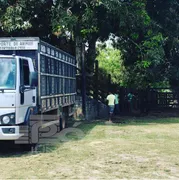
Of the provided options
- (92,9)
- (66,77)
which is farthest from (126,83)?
(66,77)

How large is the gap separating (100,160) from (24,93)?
2.45m

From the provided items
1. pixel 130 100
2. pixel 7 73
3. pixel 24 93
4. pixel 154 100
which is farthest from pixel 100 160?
pixel 154 100

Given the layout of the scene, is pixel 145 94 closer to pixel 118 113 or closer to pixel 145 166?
pixel 118 113

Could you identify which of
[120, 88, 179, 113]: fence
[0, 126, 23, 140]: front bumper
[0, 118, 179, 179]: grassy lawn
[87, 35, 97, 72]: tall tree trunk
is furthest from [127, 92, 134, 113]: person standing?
[0, 126, 23, 140]: front bumper

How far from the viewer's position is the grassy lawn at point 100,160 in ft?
23.4

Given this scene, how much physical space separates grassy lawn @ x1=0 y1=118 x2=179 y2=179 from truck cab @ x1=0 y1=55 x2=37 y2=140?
2.54 feet

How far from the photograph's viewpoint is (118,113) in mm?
23406

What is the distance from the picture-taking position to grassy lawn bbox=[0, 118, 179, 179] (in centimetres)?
712

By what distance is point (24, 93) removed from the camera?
9000mm

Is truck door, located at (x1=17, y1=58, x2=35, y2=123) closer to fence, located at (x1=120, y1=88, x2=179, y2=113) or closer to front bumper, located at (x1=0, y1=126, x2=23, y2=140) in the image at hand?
front bumper, located at (x1=0, y1=126, x2=23, y2=140)

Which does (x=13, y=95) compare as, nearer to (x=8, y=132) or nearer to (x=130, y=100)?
(x=8, y=132)

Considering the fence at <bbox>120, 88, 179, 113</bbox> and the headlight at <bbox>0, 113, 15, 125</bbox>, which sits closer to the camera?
the headlight at <bbox>0, 113, 15, 125</bbox>

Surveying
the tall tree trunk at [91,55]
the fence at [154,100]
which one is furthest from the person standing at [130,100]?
the tall tree trunk at [91,55]

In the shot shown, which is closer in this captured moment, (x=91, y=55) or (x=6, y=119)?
(x=6, y=119)
